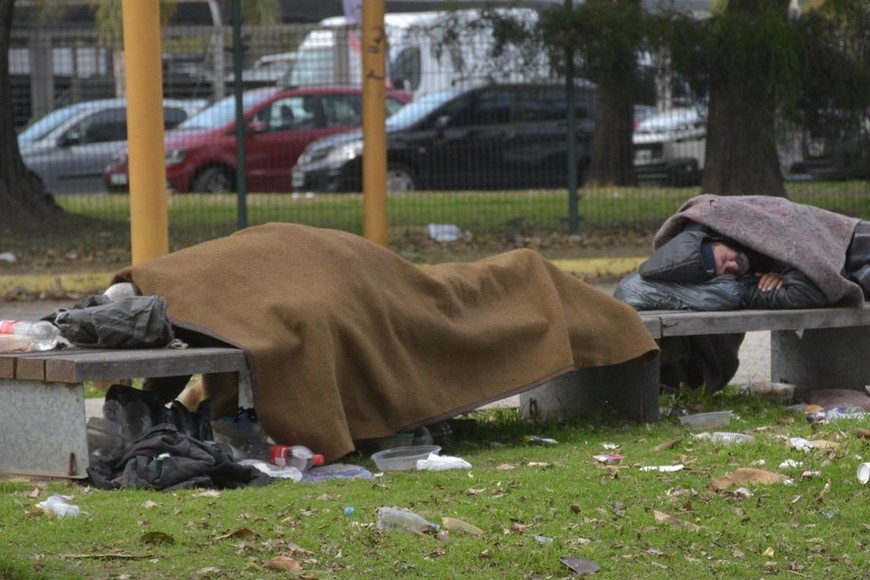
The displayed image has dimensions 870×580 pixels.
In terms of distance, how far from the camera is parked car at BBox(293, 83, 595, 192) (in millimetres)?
13953

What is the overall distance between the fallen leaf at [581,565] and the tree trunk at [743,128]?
9.88 metres

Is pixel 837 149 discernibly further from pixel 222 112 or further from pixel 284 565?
pixel 284 565

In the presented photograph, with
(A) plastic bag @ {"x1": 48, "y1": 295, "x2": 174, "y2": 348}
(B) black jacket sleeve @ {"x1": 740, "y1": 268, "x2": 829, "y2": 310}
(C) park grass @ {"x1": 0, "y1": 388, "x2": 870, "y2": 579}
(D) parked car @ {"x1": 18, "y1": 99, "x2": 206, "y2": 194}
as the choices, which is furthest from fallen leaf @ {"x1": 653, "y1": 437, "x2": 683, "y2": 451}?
(D) parked car @ {"x1": 18, "y1": 99, "x2": 206, "y2": 194}

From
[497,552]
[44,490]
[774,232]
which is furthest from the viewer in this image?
[774,232]

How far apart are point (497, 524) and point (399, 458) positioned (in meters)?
1.27

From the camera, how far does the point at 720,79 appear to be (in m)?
14.2

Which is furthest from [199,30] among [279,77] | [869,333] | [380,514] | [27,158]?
[380,514]

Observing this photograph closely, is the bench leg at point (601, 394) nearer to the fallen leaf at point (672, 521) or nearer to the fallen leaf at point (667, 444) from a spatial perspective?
the fallen leaf at point (667, 444)

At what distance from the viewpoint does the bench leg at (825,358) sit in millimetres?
8000

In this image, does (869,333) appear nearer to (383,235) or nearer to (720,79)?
(383,235)

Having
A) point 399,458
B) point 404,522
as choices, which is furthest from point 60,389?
point 404,522

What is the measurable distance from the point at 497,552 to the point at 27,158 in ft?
35.3

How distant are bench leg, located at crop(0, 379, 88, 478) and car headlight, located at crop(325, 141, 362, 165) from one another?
8968 millimetres

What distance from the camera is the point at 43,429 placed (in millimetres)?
5918
